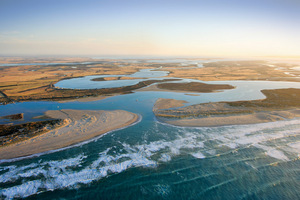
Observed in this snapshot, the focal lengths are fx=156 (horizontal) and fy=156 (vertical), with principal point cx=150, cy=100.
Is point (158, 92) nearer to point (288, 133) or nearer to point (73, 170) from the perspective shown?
point (288, 133)

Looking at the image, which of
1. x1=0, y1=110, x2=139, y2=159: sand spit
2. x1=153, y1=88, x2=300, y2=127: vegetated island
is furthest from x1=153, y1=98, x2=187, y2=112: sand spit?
x1=0, y1=110, x2=139, y2=159: sand spit

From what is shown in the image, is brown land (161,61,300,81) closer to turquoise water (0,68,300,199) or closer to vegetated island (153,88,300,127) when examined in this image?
vegetated island (153,88,300,127)

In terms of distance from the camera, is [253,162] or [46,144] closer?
[253,162]

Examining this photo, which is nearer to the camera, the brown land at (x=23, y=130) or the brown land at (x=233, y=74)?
the brown land at (x=23, y=130)

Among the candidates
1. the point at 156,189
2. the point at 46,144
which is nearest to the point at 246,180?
the point at 156,189

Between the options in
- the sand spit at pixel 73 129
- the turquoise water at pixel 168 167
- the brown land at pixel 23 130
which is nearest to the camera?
the turquoise water at pixel 168 167

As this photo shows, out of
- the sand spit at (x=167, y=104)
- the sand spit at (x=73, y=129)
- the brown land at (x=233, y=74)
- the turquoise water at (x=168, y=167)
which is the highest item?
the brown land at (x=233, y=74)

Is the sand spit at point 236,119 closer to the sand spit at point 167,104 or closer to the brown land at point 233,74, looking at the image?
the sand spit at point 167,104

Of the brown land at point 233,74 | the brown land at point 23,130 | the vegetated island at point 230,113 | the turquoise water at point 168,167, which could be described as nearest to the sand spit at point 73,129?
the brown land at point 23,130
